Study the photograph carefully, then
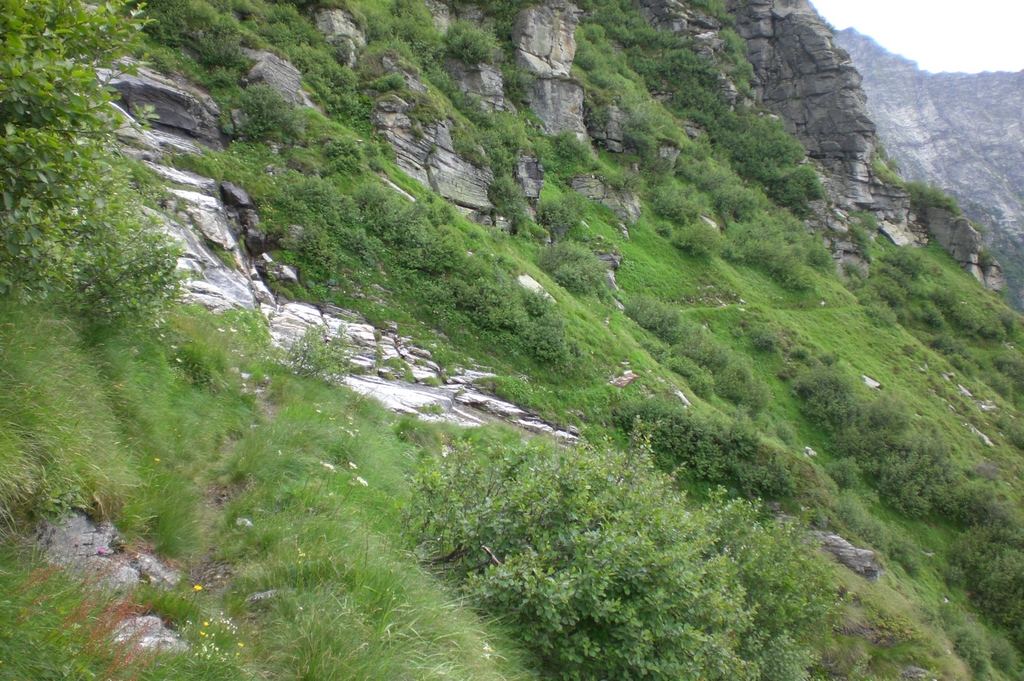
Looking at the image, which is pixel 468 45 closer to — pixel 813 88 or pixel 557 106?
pixel 557 106

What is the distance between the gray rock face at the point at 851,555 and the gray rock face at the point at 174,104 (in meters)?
22.0

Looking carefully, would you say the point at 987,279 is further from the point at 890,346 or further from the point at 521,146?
the point at 521,146

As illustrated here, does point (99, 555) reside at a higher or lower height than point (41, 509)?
lower

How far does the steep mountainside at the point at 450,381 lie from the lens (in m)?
3.58

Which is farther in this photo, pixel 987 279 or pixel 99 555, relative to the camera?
pixel 987 279

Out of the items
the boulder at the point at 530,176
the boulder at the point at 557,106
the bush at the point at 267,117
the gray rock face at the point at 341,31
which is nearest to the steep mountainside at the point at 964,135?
the boulder at the point at 557,106

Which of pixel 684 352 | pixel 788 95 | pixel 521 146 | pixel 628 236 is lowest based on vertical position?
pixel 684 352

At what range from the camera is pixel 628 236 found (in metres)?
31.5

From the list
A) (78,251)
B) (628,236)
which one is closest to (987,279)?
(628,236)

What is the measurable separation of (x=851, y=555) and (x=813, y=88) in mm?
53844

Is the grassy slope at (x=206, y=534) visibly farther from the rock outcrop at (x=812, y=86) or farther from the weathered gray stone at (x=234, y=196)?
the rock outcrop at (x=812, y=86)

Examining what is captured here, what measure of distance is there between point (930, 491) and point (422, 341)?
963 inches

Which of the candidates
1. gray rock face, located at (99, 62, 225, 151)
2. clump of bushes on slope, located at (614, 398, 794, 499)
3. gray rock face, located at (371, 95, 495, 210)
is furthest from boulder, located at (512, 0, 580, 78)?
clump of bushes on slope, located at (614, 398, 794, 499)

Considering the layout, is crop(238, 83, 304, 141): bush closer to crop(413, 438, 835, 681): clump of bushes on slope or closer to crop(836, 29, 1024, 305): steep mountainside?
crop(413, 438, 835, 681): clump of bushes on slope
